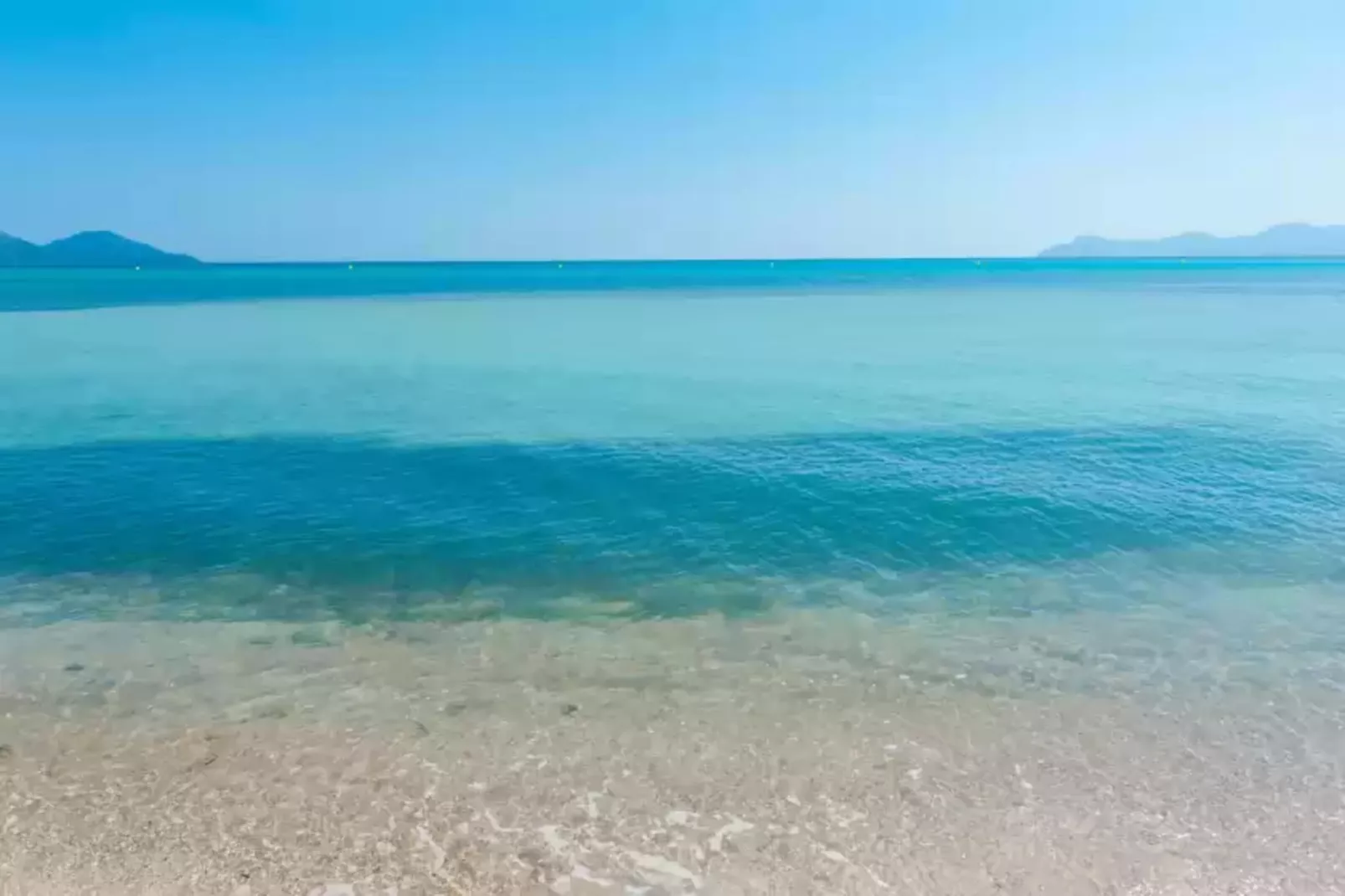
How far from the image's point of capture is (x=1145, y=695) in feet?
35.7

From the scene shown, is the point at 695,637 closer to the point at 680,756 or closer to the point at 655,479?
the point at 680,756

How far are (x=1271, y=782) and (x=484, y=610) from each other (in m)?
10.00

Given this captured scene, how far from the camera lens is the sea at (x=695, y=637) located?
8.30 metres

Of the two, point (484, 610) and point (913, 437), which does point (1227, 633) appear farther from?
point (913, 437)

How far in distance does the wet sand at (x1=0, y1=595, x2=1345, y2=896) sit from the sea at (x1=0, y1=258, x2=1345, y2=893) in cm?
5

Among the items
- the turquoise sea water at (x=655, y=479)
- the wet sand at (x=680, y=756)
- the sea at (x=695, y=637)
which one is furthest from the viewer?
the turquoise sea water at (x=655, y=479)

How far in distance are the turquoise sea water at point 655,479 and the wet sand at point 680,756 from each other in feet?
4.37

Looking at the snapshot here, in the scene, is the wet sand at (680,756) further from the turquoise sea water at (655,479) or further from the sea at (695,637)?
the turquoise sea water at (655,479)

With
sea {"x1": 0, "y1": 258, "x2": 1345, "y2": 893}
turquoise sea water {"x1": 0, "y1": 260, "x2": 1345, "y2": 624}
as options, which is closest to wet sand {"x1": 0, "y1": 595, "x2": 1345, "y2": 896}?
sea {"x1": 0, "y1": 258, "x2": 1345, "y2": 893}

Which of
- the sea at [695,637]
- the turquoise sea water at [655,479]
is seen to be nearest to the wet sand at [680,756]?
the sea at [695,637]

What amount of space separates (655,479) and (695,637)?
8.36 meters

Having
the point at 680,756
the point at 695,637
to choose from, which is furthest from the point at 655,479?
the point at 680,756

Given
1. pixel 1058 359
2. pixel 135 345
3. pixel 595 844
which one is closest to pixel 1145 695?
pixel 595 844

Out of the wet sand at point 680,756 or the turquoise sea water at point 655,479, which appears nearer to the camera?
the wet sand at point 680,756
